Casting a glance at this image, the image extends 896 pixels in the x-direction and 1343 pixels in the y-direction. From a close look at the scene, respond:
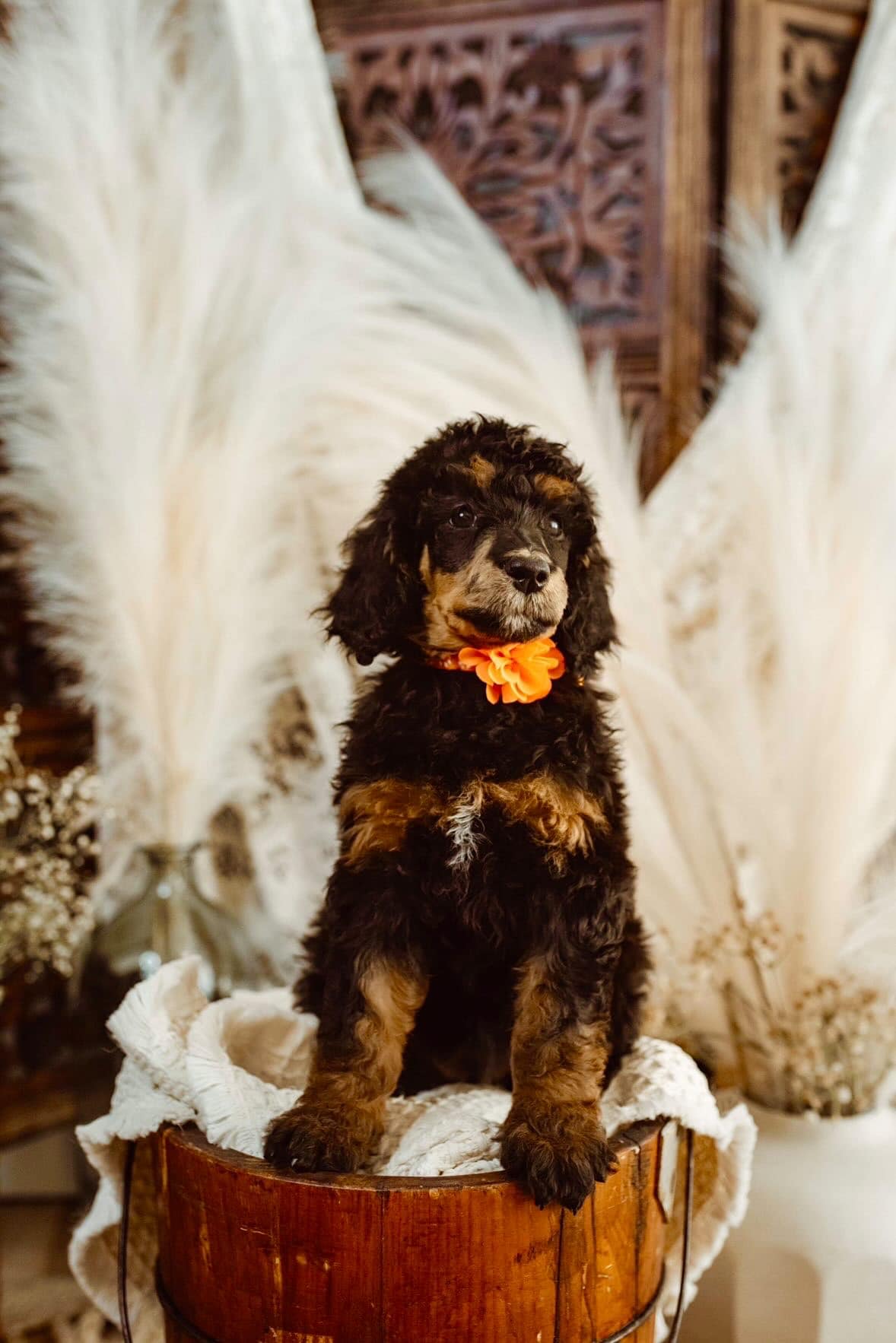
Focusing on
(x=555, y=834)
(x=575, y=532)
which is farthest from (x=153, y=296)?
(x=555, y=834)

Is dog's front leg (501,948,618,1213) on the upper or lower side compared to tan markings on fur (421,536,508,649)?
lower

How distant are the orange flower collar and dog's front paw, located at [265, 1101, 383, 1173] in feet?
1.57

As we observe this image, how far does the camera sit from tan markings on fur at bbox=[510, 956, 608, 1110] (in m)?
1.17

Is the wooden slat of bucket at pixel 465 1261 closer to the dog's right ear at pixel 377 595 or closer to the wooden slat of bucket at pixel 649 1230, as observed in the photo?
the wooden slat of bucket at pixel 649 1230

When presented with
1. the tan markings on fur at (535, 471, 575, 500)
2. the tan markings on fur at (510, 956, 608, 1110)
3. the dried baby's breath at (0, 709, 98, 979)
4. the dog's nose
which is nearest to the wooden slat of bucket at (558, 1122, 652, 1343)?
the tan markings on fur at (510, 956, 608, 1110)

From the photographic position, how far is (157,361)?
6.59 feet

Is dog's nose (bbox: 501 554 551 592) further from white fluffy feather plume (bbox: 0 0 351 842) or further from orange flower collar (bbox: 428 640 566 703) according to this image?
white fluffy feather plume (bbox: 0 0 351 842)

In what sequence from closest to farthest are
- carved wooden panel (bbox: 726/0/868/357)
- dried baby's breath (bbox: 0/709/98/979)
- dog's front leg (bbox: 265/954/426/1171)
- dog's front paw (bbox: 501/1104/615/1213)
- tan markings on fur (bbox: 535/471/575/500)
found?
dog's front paw (bbox: 501/1104/615/1213) → dog's front leg (bbox: 265/954/426/1171) → tan markings on fur (bbox: 535/471/575/500) → dried baby's breath (bbox: 0/709/98/979) → carved wooden panel (bbox: 726/0/868/357)

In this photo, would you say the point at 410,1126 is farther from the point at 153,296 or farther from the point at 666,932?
the point at 153,296

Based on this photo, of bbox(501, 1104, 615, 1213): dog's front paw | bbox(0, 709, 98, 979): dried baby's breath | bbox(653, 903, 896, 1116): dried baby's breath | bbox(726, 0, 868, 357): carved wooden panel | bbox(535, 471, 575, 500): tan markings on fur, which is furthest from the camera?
bbox(726, 0, 868, 357): carved wooden panel

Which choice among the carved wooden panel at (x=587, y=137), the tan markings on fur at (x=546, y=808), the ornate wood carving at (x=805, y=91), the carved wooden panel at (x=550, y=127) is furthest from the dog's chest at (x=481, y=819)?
the ornate wood carving at (x=805, y=91)

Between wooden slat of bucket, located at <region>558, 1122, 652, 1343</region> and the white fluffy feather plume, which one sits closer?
wooden slat of bucket, located at <region>558, 1122, 652, 1343</region>

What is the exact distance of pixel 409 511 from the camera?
133cm

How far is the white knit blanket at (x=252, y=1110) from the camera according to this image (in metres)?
1.25
